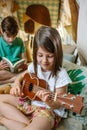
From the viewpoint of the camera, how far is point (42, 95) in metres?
1.21

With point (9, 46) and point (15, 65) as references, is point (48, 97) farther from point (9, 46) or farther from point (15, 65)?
point (9, 46)

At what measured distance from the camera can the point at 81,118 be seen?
1408mm

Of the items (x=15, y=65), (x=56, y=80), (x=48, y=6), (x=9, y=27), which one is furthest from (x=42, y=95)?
(x=48, y=6)

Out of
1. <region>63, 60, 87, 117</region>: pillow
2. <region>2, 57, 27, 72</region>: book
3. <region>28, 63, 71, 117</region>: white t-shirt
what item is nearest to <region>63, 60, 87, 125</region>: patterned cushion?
<region>63, 60, 87, 117</region>: pillow

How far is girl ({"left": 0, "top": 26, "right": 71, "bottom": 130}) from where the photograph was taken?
128cm

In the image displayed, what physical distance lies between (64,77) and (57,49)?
6.1 inches

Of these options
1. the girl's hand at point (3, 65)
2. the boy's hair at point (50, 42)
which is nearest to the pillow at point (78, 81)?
the boy's hair at point (50, 42)

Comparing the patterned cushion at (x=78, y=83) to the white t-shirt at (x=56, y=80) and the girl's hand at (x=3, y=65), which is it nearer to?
the white t-shirt at (x=56, y=80)

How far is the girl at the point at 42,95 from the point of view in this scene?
1.28 meters

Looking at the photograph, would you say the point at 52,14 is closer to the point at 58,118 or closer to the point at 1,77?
the point at 1,77

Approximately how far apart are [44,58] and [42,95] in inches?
7.4

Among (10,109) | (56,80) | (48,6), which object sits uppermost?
(48,6)

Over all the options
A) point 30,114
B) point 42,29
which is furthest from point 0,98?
point 42,29

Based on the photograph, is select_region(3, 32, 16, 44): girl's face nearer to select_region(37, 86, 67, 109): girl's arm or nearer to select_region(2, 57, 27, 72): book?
select_region(2, 57, 27, 72): book
